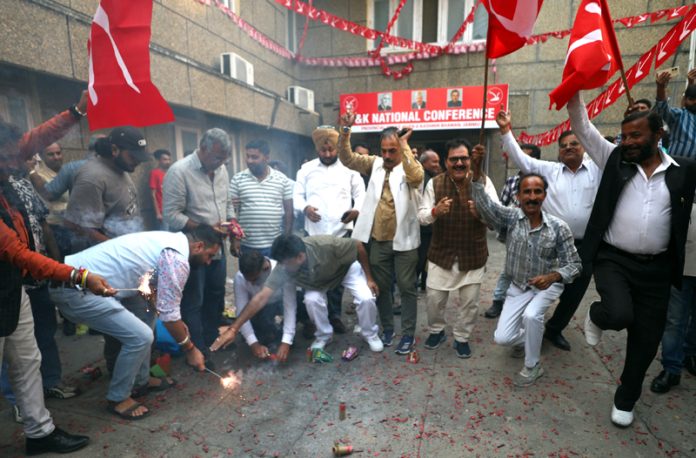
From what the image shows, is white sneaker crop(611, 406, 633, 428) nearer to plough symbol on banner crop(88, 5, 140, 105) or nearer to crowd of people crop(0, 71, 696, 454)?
crowd of people crop(0, 71, 696, 454)

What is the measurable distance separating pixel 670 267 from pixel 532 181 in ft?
3.59

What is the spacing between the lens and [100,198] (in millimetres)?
3244

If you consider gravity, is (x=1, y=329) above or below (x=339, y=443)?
above

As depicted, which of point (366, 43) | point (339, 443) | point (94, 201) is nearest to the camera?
point (339, 443)

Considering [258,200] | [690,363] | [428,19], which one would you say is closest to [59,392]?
[258,200]

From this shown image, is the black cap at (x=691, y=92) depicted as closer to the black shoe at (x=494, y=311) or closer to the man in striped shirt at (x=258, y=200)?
the black shoe at (x=494, y=311)

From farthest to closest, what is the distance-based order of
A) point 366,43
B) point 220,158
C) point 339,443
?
point 366,43 < point 220,158 < point 339,443

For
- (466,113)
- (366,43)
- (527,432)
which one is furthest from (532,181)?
(366,43)

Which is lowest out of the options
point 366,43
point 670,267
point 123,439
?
point 123,439

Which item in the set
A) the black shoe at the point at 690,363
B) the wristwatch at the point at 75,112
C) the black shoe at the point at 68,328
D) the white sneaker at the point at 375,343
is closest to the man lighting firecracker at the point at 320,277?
the white sneaker at the point at 375,343

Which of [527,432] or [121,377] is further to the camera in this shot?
[121,377]

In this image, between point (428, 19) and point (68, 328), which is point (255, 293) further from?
point (428, 19)

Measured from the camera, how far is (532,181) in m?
3.25

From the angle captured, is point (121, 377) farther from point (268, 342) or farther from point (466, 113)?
point (466, 113)
